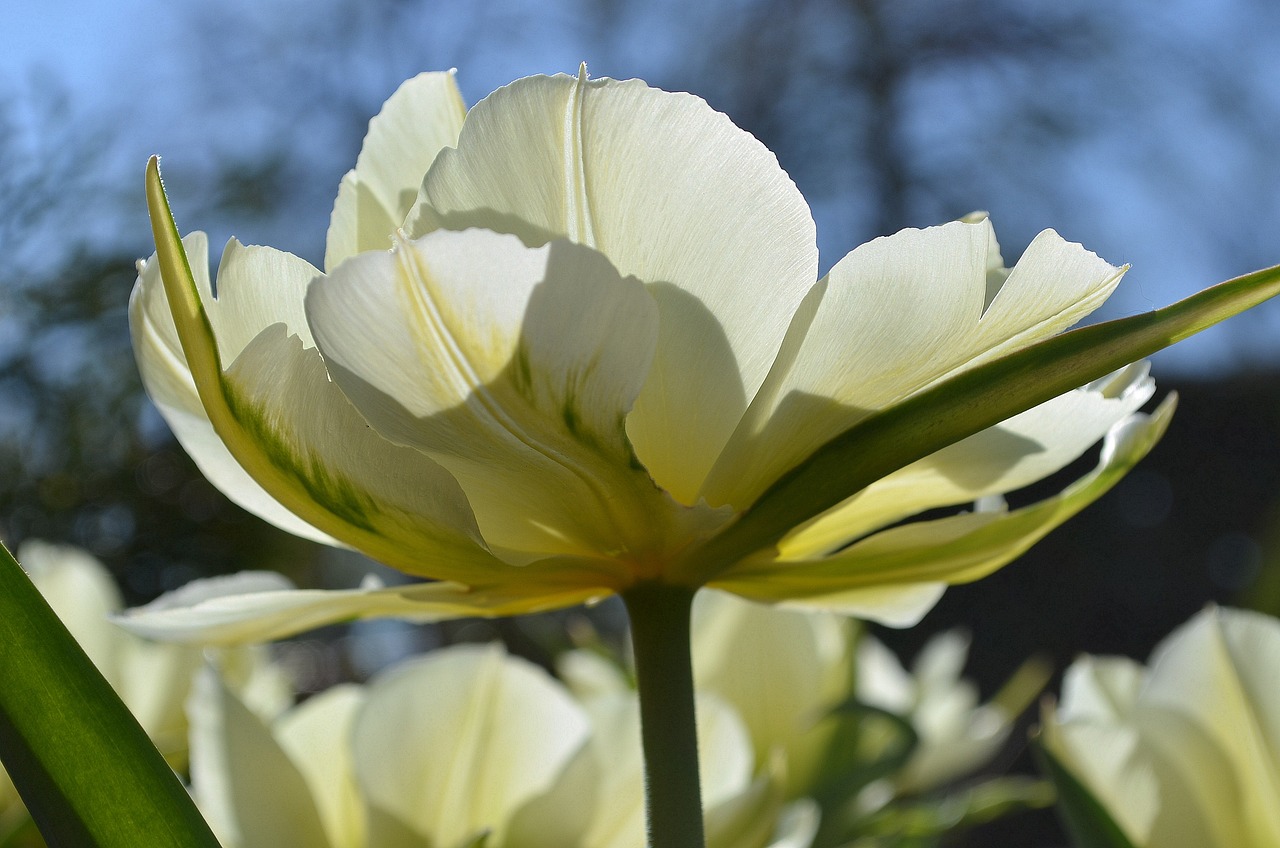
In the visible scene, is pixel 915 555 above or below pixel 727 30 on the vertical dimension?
below

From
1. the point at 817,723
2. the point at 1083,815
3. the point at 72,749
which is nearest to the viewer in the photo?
the point at 72,749

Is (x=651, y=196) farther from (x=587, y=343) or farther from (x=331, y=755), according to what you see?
(x=331, y=755)

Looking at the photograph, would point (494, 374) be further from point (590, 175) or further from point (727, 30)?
point (727, 30)

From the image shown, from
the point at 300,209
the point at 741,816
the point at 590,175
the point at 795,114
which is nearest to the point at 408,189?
the point at 590,175

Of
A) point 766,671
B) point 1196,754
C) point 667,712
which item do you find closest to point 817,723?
point 766,671

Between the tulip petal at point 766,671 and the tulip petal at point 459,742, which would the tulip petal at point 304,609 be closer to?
the tulip petal at point 459,742

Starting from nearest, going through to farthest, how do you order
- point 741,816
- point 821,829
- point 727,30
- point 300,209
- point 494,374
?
point 494,374, point 741,816, point 821,829, point 300,209, point 727,30
